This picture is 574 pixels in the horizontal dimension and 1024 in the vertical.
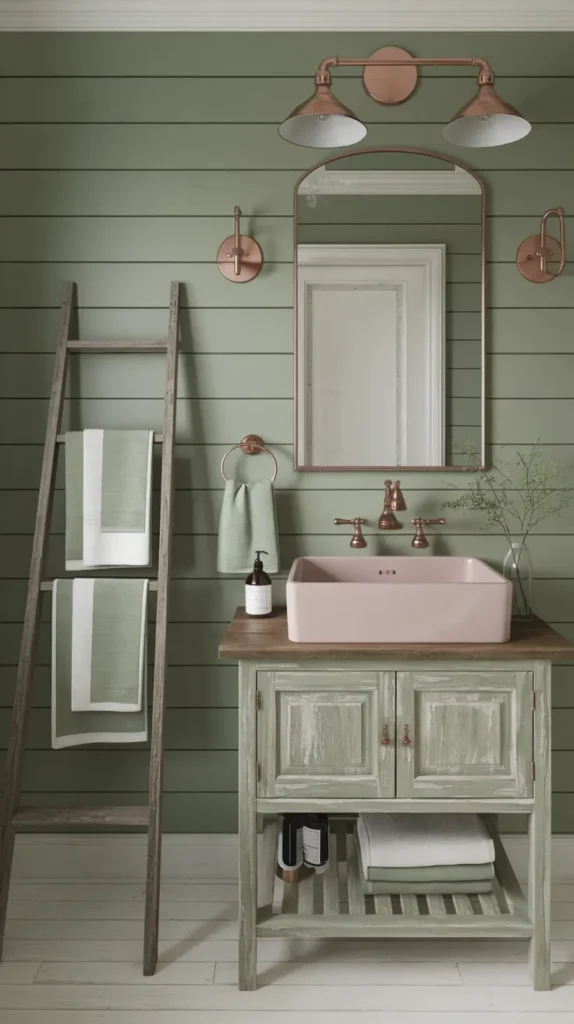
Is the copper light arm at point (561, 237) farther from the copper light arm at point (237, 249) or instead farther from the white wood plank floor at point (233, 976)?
the white wood plank floor at point (233, 976)

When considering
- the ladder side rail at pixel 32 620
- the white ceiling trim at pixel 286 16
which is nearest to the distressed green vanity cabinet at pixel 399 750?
the ladder side rail at pixel 32 620

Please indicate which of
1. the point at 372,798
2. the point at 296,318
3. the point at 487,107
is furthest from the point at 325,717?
the point at 487,107

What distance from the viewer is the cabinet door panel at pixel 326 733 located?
1960 mm

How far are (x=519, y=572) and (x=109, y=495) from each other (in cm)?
120

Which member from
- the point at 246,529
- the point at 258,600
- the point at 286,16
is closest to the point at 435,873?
the point at 258,600

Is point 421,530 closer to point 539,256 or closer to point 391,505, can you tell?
point 391,505

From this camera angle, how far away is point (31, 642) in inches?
88.0

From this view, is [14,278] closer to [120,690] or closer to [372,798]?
[120,690]

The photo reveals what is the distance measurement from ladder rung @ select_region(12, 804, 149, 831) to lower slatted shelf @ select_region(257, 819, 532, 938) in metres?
0.37

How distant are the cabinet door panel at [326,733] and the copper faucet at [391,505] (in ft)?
1.75

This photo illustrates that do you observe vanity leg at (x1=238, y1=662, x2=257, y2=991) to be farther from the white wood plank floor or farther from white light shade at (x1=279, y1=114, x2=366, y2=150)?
white light shade at (x1=279, y1=114, x2=366, y2=150)

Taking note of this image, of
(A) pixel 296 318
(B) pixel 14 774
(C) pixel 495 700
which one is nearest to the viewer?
(C) pixel 495 700

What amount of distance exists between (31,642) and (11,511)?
45 cm

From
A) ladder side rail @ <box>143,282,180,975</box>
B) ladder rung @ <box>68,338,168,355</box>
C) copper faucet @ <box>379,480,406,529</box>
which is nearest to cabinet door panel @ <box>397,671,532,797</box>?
copper faucet @ <box>379,480,406,529</box>
